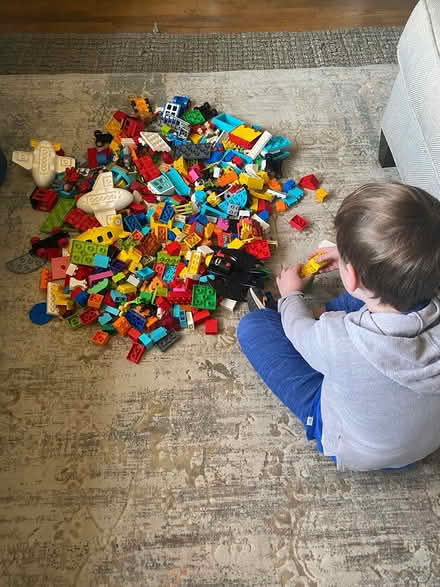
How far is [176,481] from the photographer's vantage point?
1122 millimetres

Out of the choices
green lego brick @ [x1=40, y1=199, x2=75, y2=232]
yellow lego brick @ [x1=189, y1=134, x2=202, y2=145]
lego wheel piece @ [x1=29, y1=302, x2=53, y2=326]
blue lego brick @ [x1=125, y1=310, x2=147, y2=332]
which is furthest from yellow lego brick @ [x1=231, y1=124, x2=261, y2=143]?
lego wheel piece @ [x1=29, y1=302, x2=53, y2=326]

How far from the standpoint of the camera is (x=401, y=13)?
2029 millimetres

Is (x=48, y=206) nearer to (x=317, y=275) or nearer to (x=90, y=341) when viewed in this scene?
(x=90, y=341)

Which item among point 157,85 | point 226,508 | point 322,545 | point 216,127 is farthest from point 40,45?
point 322,545

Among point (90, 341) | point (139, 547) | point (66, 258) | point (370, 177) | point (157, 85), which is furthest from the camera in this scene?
point (157, 85)

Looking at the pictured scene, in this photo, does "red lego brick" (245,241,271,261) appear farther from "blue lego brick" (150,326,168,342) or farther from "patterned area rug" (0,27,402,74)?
"patterned area rug" (0,27,402,74)

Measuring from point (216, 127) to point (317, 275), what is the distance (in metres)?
0.61

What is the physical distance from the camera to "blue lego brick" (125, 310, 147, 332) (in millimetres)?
1295

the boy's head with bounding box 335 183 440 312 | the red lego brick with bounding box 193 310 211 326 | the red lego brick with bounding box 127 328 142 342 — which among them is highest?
the boy's head with bounding box 335 183 440 312

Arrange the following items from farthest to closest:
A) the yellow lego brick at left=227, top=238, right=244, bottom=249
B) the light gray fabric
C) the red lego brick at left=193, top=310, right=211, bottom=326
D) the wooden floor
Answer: the wooden floor → the yellow lego brick at left=227, top=238, right=244, bottom=249 → the red lego brick at left=193, top=310, right=211, bottom=326 → the light gray fabric

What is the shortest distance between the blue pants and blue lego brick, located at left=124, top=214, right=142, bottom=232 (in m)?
0.43

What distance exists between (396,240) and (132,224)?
0.84m

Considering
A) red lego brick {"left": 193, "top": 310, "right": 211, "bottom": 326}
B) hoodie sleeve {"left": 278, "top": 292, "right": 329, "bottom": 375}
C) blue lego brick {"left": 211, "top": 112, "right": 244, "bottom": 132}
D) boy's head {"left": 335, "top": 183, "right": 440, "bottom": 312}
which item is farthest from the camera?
blue lego brick {"left": 211, "top": 112, "right": 244, "bottom": 132}

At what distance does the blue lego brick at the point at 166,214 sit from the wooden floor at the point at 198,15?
2.93 feet
